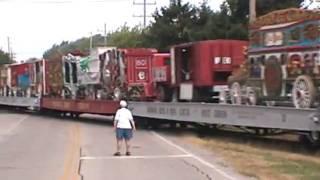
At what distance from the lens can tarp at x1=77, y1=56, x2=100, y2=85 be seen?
38.8 meters

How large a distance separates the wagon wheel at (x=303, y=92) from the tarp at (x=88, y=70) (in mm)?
19447

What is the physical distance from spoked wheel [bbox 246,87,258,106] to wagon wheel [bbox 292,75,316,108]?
271cm

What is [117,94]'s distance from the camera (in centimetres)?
3519

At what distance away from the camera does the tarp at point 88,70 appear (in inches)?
1529

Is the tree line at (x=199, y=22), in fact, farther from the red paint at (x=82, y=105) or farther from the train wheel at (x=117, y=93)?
the train wheel at (x=117, y=93)

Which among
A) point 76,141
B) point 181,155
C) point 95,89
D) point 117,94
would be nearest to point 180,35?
point 95,89

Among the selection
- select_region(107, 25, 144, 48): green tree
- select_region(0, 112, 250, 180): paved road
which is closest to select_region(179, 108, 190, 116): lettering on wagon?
select_region(0, 112, 250, 180): paved road

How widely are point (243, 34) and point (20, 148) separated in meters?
27.6

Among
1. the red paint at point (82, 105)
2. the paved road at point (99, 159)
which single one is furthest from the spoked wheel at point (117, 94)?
A: the paved road at point (99, 159)

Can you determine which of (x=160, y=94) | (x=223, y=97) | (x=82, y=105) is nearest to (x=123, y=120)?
(x=223, y=97)

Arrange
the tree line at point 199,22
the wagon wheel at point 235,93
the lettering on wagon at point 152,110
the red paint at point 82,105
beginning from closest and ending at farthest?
the wagon wheel at point 235,93 < the lettering on wagon at point 152,110 < the red paint at point 82,105 < the tree line at point 199,22

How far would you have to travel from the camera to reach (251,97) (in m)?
23.4

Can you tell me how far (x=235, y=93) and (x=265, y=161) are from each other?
7028mm

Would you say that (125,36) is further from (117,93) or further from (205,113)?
(205,113)
